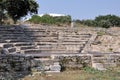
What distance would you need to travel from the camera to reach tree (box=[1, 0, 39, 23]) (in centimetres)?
3222

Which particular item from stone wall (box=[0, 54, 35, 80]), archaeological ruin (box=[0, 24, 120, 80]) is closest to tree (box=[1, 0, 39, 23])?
archaeological ruin (box=[0, 24, 120, 80])

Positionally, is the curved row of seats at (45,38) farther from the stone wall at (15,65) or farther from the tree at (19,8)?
the tree at (19,8)

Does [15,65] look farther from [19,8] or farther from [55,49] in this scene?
[19,8]

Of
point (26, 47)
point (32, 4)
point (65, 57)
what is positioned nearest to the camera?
point (65, 57)

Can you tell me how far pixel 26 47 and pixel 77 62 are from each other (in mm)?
5751

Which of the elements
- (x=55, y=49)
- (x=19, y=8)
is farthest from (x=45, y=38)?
(x=19, y=8)

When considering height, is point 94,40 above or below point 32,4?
below

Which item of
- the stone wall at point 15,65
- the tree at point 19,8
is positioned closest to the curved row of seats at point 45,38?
the stone wall at point 15,65

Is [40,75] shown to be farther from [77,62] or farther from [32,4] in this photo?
[32,4]

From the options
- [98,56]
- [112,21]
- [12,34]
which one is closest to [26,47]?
[12,34]

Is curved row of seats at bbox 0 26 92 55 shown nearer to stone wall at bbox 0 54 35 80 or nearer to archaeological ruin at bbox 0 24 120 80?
archaeological ruin at bbox 0 24 120 80

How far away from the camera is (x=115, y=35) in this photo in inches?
1031

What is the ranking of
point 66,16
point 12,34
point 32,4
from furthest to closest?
point 66,16 → point 32,4 → point 12,34

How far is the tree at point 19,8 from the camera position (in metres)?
32.2
